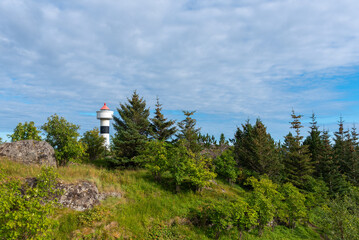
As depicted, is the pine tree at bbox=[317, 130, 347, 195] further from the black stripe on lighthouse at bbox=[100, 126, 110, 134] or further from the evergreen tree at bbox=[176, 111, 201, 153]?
the black stripe on lighthouse at bbox=[100, 126, 110, 134]

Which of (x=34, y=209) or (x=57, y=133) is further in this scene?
(x=57, y=133)

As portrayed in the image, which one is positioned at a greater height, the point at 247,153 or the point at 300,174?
the point at 247,153

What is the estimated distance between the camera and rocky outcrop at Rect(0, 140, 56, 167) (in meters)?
16.4

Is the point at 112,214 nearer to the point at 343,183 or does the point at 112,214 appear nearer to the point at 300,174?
the point at 300,174

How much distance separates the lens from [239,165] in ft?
99.6

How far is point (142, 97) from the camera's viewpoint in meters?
26.3

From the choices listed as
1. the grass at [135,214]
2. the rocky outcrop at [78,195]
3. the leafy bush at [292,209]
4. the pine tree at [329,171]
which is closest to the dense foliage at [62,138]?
the grass at [135,214]

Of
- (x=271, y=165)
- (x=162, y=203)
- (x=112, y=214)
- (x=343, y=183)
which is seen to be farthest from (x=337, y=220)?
(x=343, y=183)

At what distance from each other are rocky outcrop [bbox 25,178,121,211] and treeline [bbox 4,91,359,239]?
4.87 meters

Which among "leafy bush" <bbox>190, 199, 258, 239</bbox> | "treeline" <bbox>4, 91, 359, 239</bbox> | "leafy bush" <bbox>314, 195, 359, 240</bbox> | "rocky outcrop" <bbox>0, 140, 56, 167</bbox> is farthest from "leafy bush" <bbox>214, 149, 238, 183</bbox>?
"rocky outcrop" <bbox>0, 140, 56, 167</bbox>

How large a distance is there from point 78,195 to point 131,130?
11656 millimetres

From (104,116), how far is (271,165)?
26.9 m

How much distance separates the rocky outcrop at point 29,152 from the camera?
1637cm

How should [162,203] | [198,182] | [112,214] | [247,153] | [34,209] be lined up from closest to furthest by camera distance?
[34,209]
[112,214]
[162,203]
[198,182]
[247,153]
